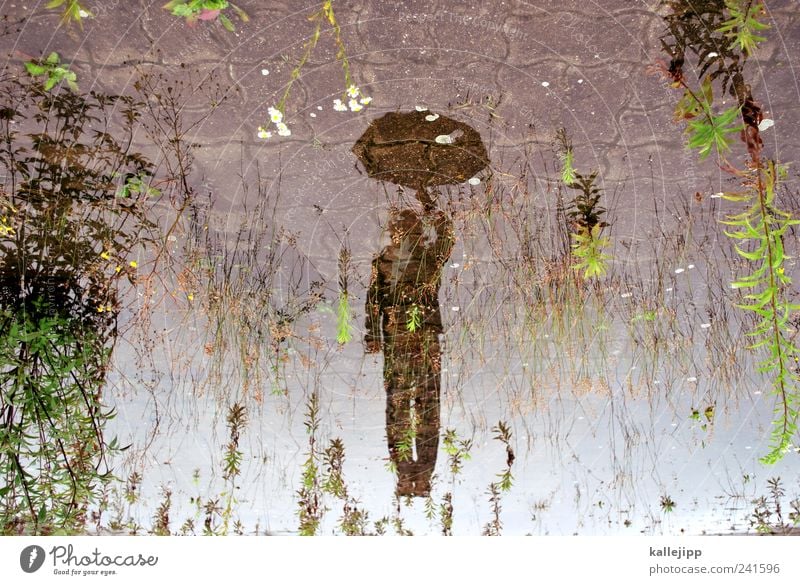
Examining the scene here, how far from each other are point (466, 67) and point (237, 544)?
6.13ft

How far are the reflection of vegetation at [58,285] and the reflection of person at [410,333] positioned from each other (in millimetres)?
935

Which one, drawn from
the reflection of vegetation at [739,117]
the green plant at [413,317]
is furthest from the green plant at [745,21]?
the green plant at [413,317]

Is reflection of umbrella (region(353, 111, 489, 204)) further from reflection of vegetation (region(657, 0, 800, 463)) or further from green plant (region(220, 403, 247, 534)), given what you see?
green plant (region(220, 403, 247, 534))

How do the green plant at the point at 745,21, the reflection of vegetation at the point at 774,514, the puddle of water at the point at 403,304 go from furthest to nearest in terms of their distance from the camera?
the reflection of vegetation at the point at 774,514 → the puddle of water at the point at 403,304 → the green plant at the point at 745,21

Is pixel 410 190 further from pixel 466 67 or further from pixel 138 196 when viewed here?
pixel 138 196

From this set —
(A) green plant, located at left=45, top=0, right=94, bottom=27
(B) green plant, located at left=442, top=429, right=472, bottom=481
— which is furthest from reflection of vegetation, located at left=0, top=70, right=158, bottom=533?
(B) green plant, located at left=442, top=429, right=472, bottom=481

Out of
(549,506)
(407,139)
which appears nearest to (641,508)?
(549,506)

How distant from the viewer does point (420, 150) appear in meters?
2.09

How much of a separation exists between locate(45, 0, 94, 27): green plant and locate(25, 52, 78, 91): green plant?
13 cm

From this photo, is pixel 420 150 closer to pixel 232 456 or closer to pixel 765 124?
pixel 765 124

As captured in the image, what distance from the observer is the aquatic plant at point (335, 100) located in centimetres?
190

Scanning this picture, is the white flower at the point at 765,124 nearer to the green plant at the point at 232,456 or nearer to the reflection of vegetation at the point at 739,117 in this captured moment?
the reflection of vegetation at the point at 739,117

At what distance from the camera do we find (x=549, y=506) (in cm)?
235

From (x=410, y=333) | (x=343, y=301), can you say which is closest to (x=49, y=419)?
(x=343, y=301)
